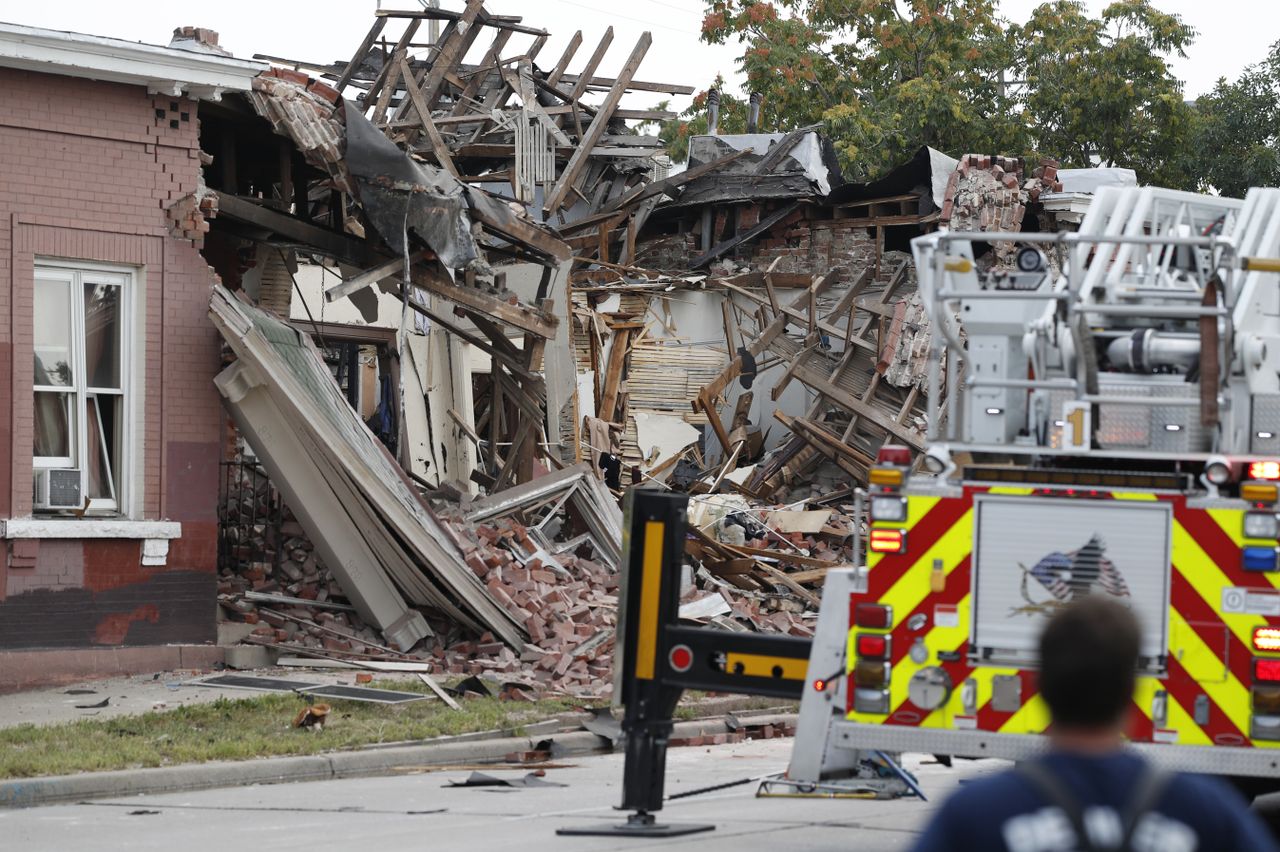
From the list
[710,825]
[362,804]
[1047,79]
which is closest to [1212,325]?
[710,825]

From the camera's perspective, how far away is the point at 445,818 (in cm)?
968

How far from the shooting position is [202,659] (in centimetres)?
1466

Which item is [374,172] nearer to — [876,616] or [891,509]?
[891,509]

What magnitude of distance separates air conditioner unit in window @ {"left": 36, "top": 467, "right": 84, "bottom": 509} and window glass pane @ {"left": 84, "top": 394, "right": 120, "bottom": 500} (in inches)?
5.4

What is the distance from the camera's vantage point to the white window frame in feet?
47.1

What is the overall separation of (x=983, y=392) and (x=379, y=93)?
17717 mm

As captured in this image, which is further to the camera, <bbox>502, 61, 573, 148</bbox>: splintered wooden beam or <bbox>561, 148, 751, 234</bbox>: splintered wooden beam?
<bbox>561, 148, 751, 234</bbox>: splintered wooden beam

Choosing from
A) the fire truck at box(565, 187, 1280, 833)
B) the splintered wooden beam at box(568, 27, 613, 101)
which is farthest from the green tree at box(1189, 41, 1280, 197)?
the fire truck at box(565, 187, 1280, 833)

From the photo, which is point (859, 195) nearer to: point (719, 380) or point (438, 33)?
point (719, 380)

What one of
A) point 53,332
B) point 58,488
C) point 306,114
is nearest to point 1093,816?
point 58,488

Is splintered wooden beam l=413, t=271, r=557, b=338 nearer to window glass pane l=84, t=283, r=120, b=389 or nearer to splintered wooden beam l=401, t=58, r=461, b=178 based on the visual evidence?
window glass pane l=84, t=283, r=120, b=389

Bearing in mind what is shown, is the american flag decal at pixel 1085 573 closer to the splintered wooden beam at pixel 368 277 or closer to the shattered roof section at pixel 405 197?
the splintered wooden beam at pixel 368 277

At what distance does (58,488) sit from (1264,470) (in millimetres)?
10155

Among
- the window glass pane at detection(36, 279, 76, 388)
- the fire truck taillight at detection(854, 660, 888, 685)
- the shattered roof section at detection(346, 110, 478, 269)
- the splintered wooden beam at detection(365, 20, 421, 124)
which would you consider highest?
the splintered wooden beam at detection(365, 20, 421, 124)
